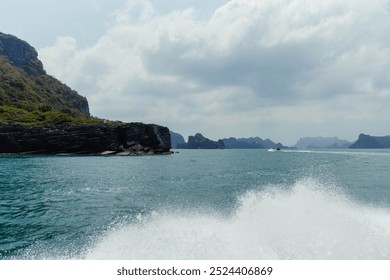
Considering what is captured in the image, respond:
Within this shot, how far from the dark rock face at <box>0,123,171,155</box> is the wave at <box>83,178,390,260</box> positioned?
13171cm

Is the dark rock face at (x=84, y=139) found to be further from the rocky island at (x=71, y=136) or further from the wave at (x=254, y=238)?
the wave at (x=254, y=238)

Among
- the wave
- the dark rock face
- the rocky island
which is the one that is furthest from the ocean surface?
the rocky island

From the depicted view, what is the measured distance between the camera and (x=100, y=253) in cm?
1412

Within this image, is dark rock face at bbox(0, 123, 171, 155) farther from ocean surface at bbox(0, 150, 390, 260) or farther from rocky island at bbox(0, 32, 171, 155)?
ocean surface at bbox(0, 150, 390, 260)

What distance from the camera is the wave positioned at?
1323 cm

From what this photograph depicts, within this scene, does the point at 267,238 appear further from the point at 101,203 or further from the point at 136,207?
the point at 101,203

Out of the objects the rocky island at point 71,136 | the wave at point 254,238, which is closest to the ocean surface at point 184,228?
the wave at point 254,238

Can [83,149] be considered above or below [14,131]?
below

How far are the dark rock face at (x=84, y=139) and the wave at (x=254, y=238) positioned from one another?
132 metres

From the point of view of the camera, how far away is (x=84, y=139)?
142250 millimetres

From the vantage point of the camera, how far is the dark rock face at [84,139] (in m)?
132

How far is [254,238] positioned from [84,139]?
461 ft

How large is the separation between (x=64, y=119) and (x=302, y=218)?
16211cm


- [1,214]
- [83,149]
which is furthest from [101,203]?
[83,149]
